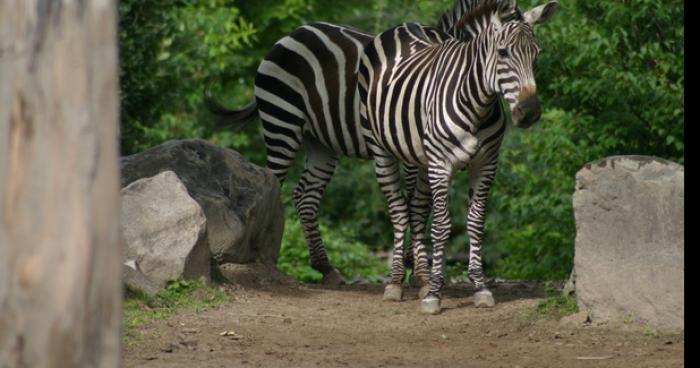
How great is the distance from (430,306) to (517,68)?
1.90 m

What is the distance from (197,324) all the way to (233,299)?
1294 millimetres

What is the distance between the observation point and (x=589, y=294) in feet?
24.5

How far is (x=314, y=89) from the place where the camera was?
35.2 feet

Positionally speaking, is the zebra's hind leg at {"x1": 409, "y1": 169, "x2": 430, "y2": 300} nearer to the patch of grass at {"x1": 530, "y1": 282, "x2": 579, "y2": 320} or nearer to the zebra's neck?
the zebra's neck

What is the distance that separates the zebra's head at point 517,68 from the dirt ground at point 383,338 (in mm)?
1432

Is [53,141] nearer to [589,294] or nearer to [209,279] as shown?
[589,294]

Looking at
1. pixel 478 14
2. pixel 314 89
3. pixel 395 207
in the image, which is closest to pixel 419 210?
pixel 395 207

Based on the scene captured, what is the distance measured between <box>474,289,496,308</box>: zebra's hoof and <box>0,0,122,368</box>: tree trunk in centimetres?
580

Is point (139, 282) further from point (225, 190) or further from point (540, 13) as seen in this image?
point (540, 13)

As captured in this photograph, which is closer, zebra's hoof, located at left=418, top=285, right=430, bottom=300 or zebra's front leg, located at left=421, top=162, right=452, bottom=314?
zebra's front leg, located at left=421, top=162, right=452, bottom=314

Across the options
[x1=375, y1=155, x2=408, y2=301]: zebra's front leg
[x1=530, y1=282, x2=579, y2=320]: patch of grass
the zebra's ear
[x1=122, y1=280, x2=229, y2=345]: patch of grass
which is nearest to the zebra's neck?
the zebra's ear

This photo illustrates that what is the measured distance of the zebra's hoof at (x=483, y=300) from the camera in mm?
8922

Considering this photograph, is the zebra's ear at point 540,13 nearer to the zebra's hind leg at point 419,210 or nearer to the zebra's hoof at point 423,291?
the zebra's hind leg at point 419,210

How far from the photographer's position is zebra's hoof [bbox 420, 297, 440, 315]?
8742 mm
